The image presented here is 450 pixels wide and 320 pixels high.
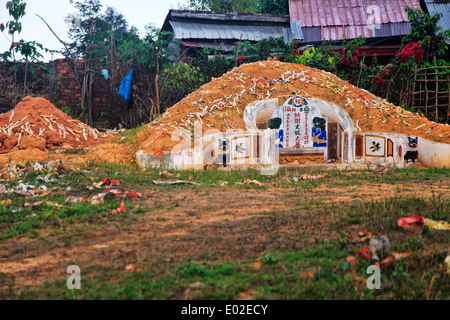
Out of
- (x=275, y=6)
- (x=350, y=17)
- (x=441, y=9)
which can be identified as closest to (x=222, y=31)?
(x=275, y=6)

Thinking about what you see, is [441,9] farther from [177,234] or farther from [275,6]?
[177,234]

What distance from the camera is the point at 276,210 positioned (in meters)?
6.34

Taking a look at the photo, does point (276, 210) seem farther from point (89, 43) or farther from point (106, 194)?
point (89, 43)

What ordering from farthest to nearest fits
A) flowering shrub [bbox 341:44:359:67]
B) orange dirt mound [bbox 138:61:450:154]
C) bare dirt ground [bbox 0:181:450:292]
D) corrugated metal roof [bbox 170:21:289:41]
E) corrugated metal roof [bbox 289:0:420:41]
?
corrugated metal roof [bbox 289:0:420:41]
corrugated metal roof [bbox 170:21:289:41]
flowering shrub [bbox 341:44:359:67]
orange dirt mound [bbox 138:61:450:154]
bare dirt ground [bbox 0:181:450:292]

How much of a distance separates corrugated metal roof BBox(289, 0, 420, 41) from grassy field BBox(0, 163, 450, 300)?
1100 cm

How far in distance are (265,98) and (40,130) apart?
5501 mm

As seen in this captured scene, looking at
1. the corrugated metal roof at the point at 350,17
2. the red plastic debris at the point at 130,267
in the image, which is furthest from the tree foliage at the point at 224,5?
the red plastic debris at the point at 130,267

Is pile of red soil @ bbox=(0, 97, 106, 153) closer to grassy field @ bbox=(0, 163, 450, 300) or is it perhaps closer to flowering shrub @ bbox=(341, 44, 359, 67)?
grassy field @ bbox=(0, 163, 450, 300)

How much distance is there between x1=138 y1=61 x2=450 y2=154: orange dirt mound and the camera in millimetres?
11219

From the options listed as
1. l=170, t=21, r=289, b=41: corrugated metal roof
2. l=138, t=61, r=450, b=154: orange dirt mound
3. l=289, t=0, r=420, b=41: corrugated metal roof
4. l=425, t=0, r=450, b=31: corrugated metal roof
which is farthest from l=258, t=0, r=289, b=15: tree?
l=138, t=61, r=450, b=154: orange dirt mound

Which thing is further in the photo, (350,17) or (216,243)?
(350,17)

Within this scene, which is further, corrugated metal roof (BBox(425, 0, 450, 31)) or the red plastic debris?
corrugated metal roof (BBox(425, 0, 450, 31))

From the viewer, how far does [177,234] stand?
537cm

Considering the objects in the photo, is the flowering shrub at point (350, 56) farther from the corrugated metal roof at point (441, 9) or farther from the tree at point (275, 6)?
the tree at point (275, 6)
